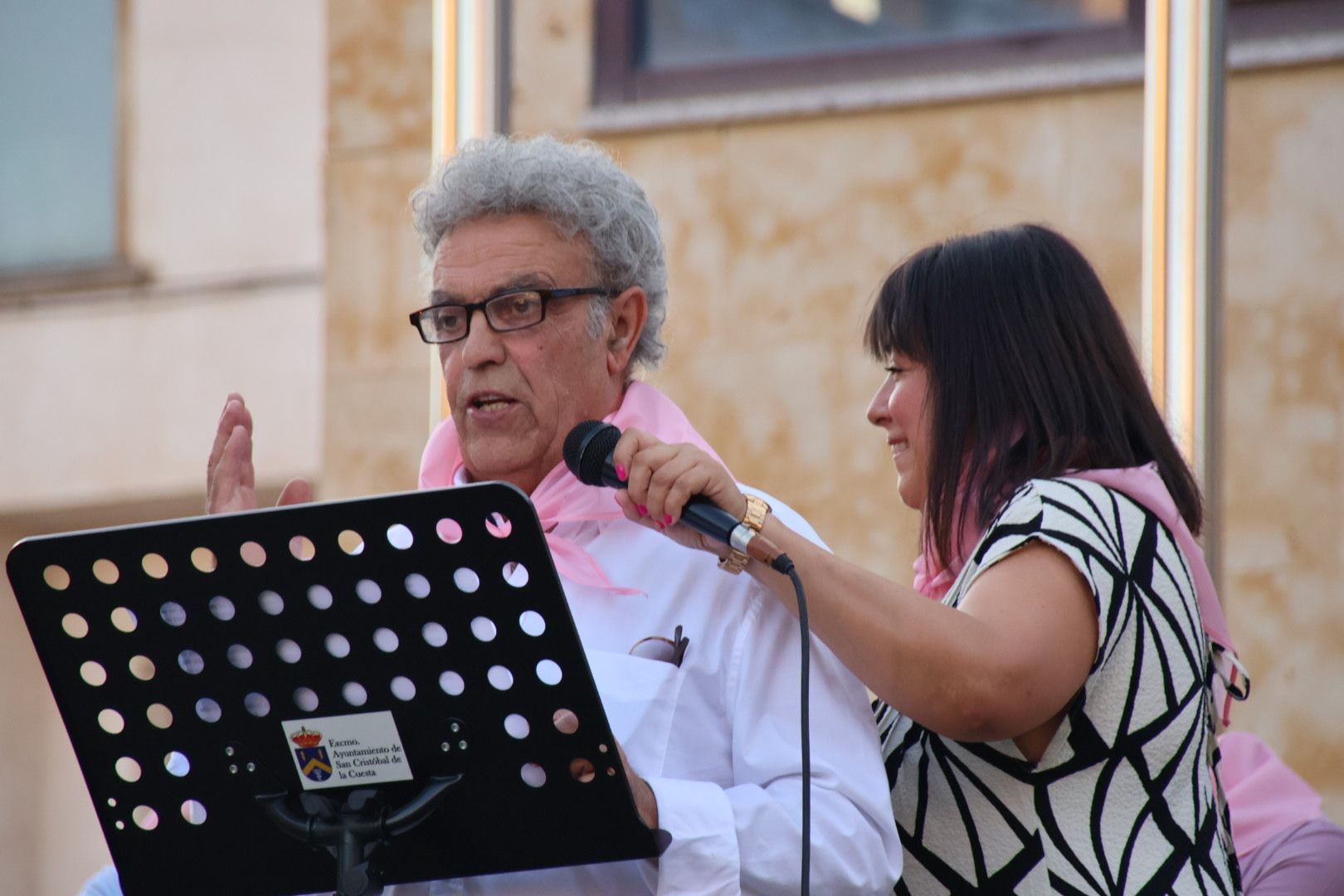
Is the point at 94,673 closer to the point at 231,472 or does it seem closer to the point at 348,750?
the point at 348,750

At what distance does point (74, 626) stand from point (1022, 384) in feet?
4.18

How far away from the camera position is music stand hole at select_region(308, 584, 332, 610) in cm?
214

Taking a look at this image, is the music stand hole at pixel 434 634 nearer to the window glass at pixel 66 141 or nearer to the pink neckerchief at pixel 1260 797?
the pink neckerchief at pixel 1260 797

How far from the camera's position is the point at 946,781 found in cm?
257

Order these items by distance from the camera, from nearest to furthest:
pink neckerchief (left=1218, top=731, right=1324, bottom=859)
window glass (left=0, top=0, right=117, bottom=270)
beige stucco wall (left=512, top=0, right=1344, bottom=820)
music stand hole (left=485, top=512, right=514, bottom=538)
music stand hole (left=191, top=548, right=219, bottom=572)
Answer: music stand hole (left=485, top=512, right=514, bottom=538), music stand hole (left=191, top=548, right=219, bottom=572), pink neckerchief (left=1218, top=731, right=1324, bottom=859), beige stucco wall (left=512, top=0, right=1344, bottom=820), window glass (left=0, top=0, right=117, bottom=270)

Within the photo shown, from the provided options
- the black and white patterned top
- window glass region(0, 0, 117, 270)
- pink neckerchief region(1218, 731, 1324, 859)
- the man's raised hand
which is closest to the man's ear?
the man's raised hand

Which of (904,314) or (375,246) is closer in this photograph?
(904,314)

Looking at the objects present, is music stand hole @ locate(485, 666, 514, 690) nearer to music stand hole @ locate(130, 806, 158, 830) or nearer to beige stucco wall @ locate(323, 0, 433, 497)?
music stand hole @ locate(130, 806, 158, 830)

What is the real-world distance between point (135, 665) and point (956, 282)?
1243 millimetres

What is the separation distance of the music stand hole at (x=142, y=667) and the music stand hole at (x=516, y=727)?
0.43 m

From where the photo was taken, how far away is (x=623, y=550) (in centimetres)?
271

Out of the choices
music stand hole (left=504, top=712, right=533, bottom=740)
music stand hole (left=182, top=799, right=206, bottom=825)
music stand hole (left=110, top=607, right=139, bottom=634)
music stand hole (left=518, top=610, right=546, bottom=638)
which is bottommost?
music stand hole (left=182, top=799, right=206, bottom=825)

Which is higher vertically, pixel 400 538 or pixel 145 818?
pixel 400 538

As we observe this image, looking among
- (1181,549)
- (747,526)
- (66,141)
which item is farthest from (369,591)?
(66,141)
